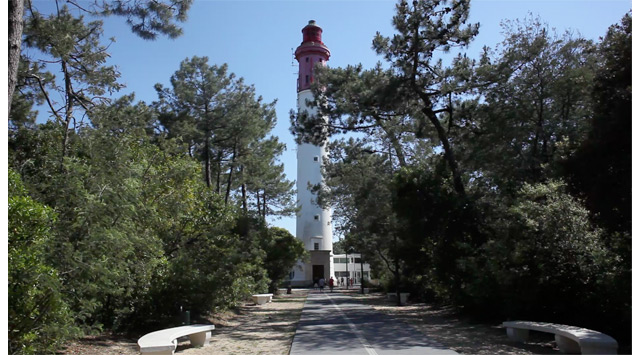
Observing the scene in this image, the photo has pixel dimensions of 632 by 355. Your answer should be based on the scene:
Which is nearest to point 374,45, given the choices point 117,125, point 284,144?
point 117,125

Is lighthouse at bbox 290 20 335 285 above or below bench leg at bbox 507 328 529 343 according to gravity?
above

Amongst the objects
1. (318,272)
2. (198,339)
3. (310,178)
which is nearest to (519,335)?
(198,339)

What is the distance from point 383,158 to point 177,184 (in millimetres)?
14046

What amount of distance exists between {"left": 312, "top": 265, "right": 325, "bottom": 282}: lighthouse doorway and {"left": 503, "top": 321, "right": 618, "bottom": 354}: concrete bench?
134 ft

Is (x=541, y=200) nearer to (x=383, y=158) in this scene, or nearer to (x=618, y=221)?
(x=618, y=221)

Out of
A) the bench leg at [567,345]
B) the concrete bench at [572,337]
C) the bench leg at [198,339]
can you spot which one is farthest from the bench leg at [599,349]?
the bench leg at [198,339]

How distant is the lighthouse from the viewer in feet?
161

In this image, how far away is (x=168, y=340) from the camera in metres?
8.77

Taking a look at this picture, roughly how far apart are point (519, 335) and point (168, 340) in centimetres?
803

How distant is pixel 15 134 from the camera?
44.9 feet

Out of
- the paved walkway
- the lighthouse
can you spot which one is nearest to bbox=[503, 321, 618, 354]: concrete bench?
the paved walkway

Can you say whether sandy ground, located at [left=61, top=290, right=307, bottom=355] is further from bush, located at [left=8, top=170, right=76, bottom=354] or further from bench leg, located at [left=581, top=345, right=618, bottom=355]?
bench leg, located at [left=581, top=345, right=618, bottom=355]

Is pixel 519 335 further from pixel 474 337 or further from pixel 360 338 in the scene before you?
pixel 360 338

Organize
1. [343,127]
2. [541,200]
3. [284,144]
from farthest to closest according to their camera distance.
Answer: [284,144], [343,127], [541,200]
